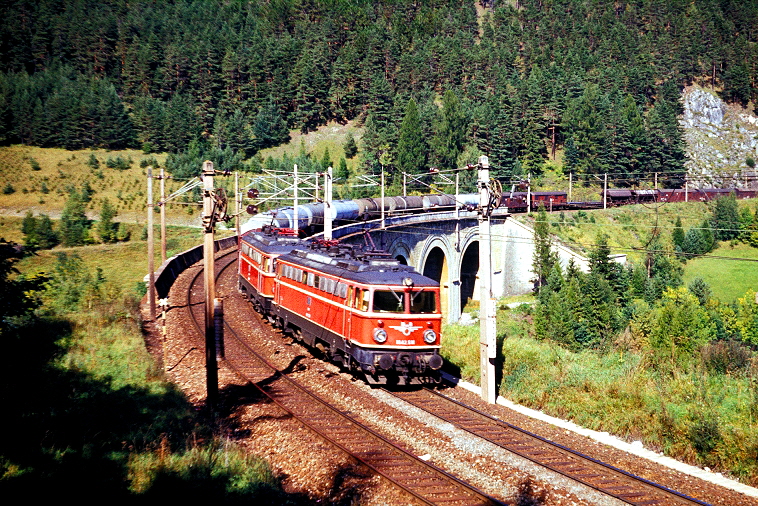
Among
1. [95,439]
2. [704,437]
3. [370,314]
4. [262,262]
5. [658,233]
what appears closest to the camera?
[95,439]

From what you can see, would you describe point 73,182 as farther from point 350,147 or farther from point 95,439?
point 95,439

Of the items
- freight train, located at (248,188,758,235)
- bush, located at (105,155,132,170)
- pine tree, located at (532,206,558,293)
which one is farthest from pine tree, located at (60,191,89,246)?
pine tree, located at (532,206,558,293)

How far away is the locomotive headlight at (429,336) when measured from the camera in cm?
1781

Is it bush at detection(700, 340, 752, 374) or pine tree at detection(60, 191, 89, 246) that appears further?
pine tree at detection(60, 191, 89, 246)

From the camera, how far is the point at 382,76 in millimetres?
118062

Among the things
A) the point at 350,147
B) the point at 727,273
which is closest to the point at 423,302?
the point at 727,273

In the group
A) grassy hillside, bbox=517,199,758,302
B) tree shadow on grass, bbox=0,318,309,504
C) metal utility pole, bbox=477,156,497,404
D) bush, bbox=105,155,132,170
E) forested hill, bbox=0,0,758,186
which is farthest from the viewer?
forested hill, bbox=0,0,758,186

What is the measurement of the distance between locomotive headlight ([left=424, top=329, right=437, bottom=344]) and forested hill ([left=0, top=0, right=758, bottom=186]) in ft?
226

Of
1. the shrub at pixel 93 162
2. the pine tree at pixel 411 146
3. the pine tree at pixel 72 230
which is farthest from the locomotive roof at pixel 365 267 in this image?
the shrub at pixel 93 162

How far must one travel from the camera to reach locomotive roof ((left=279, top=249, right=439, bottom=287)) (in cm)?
1784

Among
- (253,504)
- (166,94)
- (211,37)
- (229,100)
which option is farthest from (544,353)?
(211,37)

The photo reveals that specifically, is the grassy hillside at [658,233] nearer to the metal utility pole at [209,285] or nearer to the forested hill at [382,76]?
the forested hill at [382,76]

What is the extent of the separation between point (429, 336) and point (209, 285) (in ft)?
20.6

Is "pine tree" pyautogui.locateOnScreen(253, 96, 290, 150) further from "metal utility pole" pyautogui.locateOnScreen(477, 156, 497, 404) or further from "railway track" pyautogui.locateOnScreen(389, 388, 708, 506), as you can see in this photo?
"railway track" pyautogui.locateOnScreen(389, 388, 708, 506)
